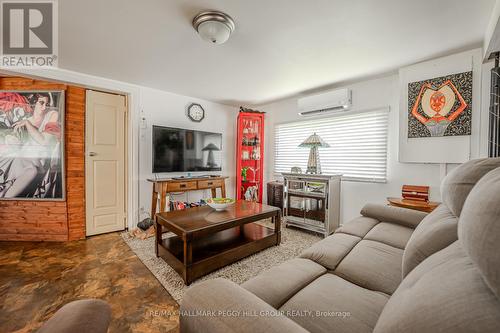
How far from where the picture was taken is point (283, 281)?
3.47 feet

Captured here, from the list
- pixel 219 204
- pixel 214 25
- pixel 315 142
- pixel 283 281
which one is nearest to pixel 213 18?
pixel 214 25

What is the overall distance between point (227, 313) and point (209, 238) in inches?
71.0

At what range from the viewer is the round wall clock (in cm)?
389

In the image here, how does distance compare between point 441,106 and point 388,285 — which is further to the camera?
point 441,106

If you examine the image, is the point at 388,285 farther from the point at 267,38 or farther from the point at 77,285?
the point at 77,285

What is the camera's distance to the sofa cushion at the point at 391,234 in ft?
5.03

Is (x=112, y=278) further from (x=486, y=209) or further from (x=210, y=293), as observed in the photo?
(x=486, y=209)

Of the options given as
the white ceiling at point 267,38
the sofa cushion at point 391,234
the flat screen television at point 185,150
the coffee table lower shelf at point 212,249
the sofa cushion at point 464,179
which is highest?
the white ceiling at point 267,38

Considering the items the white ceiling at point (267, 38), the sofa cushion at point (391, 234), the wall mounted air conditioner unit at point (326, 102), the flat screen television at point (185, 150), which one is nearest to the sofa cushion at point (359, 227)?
the sofa cushion at point (391, 234)

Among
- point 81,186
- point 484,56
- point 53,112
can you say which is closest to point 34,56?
point 53,112

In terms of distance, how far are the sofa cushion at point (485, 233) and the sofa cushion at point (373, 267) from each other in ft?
2.06

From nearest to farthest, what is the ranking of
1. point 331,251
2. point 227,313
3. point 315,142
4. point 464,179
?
point 227,313
point 464,179
point 331,251
point 315,142

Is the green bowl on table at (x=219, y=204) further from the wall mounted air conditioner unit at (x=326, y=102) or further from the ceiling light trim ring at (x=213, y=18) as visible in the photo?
the wall mounted air conditioner unit at (x=326, y=102)

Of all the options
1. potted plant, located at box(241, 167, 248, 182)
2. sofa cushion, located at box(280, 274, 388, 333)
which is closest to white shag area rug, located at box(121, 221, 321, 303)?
sofa cushion, located at box(280, 274, 388, 333)
